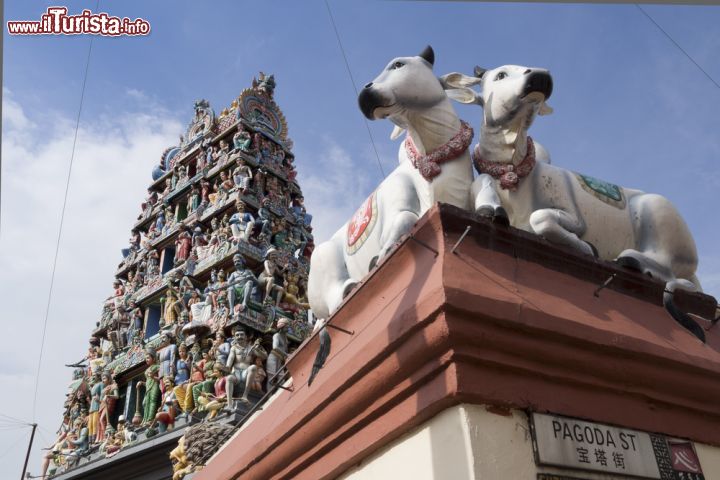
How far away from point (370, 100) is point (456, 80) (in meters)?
0.88

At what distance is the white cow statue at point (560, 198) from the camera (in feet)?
14.7

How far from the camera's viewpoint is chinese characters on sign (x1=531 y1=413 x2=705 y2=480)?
3.08m

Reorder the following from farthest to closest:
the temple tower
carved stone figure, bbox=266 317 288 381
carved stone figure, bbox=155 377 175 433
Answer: carved stone figure, bbox=266 317 288 381, the temple tower, carved stone figure, bbox=155 377 175 433

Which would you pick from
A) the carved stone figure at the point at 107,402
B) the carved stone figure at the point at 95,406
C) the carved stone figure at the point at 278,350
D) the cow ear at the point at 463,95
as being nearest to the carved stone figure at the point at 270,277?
the carved stone figure at the point at 278,350

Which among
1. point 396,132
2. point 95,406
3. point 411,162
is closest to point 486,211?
point 411,162

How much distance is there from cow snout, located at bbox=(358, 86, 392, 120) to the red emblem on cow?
68cm

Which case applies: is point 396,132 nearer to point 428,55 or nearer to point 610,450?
point 428,55

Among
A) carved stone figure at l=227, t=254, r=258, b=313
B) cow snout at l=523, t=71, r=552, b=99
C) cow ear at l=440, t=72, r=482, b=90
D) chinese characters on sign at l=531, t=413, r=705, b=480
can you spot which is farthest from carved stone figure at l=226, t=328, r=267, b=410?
chinese characters on sign at l=531, t=413, r=705, b=480

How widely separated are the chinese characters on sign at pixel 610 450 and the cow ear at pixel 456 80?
2.76 meters

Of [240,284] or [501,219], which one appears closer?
[501,219]

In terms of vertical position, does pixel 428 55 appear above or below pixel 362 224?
above

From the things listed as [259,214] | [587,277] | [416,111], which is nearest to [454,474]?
[587,277]

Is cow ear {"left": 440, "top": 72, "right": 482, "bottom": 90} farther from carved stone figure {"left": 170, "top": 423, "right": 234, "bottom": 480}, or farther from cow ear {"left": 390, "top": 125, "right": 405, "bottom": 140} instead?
carved stone figure {"left": 170, "top": 423, "right": 234, "bottom": 480}

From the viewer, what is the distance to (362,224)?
501 centimetres
